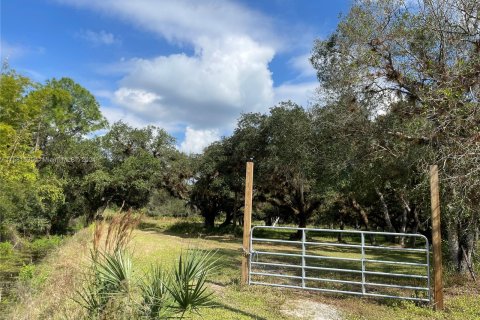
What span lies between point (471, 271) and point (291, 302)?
4.84m

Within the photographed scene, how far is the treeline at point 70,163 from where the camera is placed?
18.3 m

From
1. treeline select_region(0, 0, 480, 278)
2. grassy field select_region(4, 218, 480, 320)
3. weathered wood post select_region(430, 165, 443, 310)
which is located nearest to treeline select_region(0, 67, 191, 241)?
treeline select_region(0, 0, 480, 278)

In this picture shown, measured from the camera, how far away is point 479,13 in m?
8.03

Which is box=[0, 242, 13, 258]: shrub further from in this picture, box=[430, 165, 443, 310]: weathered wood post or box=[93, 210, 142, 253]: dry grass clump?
box=[430, 165, 443, 310]: weathered wood post

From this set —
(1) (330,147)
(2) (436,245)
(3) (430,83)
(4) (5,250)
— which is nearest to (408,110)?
(3) (430,83)

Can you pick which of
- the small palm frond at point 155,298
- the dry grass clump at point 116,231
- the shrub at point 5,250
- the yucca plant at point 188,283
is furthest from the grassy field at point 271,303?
the shrub at point 5,250

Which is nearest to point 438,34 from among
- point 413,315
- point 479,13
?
point 479,13

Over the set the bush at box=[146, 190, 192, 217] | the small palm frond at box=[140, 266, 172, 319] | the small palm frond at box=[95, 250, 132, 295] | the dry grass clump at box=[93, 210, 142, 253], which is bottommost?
the small palm frond at box=[140, 266, 172, 319]

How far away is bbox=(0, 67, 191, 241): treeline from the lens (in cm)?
1834

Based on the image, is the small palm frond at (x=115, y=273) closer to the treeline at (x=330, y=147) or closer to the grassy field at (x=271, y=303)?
the grassy field at (x=271, y=303)

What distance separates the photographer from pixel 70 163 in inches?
1028

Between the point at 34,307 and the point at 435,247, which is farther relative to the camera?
the point at 435,247

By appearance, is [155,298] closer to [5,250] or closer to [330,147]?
[330,147]

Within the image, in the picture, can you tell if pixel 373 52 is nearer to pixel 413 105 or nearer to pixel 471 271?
pixel 413 105
